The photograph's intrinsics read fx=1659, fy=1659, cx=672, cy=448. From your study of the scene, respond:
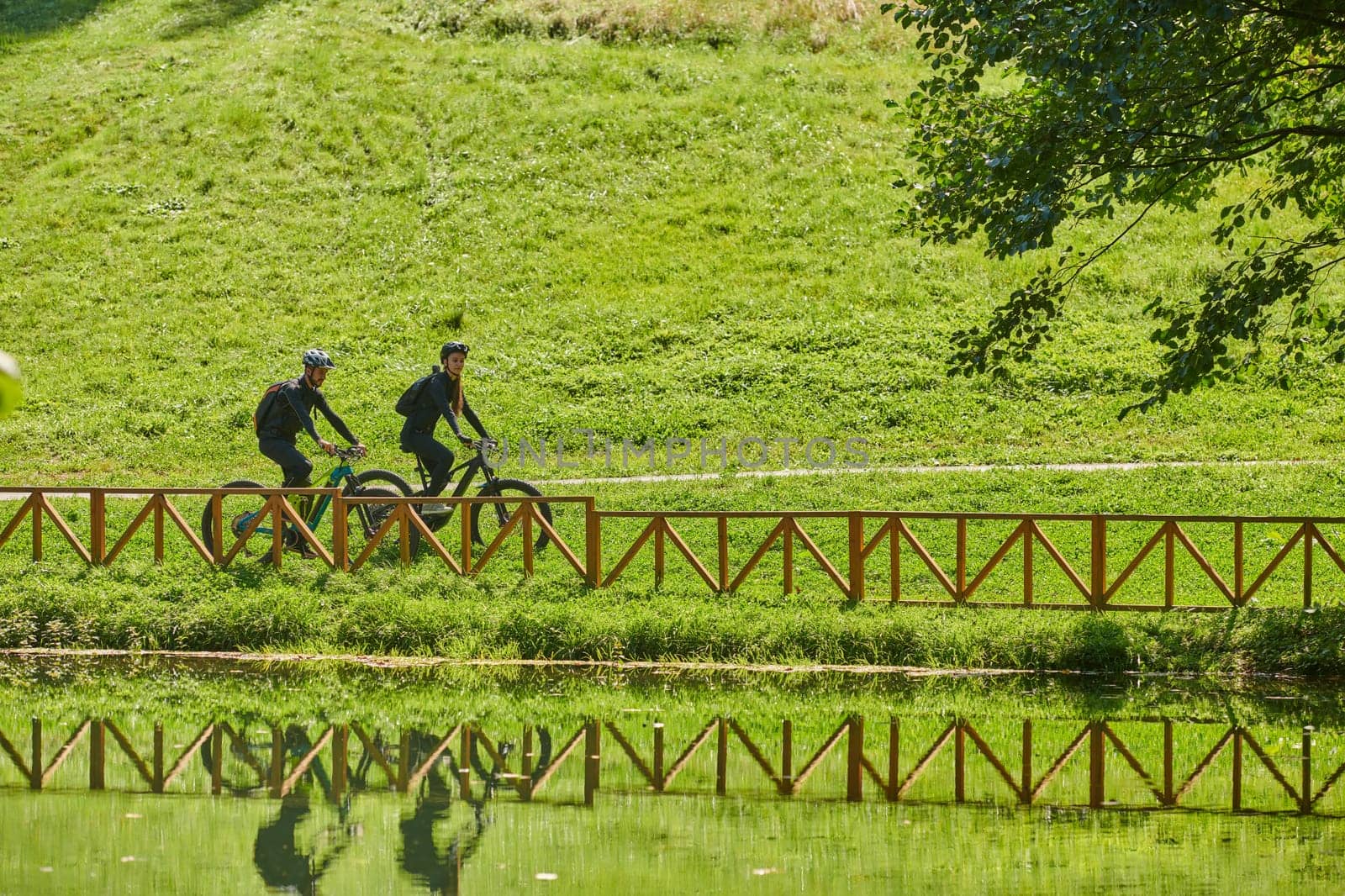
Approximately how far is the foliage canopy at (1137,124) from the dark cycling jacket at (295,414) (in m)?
6.09

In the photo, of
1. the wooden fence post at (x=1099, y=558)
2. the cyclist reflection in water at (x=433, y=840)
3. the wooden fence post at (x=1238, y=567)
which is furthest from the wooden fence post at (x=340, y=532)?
the wooden fence post at (x=1238, y=567)

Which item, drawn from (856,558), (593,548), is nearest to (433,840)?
(593,548)

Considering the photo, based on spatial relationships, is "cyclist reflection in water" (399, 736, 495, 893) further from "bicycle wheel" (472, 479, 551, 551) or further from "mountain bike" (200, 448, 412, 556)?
"mountain bike" (200, 448, 412, 556)

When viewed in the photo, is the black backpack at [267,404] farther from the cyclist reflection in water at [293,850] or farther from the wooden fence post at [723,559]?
the cyclist reflection in water at [293,850]

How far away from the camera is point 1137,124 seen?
1448 centimetres

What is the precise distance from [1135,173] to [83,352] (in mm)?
23098

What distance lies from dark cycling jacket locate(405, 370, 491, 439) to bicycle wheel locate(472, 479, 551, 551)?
56 centimetres

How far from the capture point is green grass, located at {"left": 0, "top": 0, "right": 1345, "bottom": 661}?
48.2ft

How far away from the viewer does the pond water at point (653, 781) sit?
7855 mm

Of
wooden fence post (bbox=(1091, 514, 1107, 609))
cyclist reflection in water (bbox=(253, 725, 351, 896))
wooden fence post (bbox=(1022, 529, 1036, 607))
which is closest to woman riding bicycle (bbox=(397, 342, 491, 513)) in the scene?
wooden fence post (bbox=(1022, 529, 1036, 607))

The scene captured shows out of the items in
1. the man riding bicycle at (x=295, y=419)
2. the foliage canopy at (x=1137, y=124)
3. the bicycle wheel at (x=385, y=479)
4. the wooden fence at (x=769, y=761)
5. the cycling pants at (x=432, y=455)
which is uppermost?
the foliage canopy at (x=1137, y=124)

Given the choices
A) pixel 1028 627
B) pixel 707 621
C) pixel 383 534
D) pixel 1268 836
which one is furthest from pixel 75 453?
pixel 1268 836

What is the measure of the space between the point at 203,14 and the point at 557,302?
832 inches

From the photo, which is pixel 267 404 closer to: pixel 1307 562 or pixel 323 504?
pixel 323 504
